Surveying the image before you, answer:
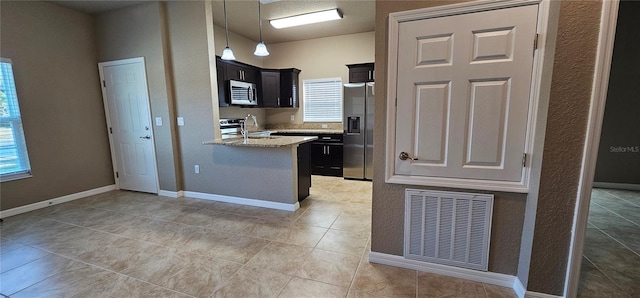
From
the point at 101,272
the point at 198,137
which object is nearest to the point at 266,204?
the point at 198,137

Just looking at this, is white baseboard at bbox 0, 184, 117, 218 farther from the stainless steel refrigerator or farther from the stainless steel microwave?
the stainless steel refrigerator

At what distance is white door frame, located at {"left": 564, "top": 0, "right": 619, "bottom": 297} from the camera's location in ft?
Answer: 4.27

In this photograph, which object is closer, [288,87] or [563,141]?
[563,141]

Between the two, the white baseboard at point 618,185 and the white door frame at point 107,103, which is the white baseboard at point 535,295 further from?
the white door frame at point 107,103

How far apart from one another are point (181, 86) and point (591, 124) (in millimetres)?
4068

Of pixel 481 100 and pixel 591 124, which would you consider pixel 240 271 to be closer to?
pixel 481 100

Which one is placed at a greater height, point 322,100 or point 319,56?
point 319,56

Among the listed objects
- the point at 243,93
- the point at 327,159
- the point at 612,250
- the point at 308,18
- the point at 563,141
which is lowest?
the point at 612,250

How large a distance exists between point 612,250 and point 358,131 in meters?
3.23

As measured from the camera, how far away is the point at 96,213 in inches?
126

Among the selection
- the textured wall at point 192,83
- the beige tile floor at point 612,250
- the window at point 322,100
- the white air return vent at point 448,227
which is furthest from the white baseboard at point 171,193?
the beige tile floor at point 612,250

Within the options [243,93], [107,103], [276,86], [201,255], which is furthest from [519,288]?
[107,103]

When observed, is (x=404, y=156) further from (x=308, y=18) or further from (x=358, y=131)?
(x=308, y=18)

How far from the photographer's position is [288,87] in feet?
17.6
